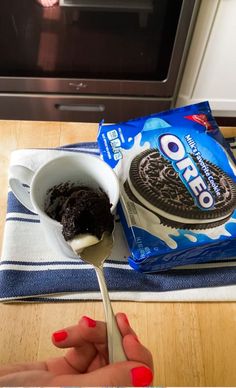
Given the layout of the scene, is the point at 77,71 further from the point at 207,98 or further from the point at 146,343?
the point at 146,343

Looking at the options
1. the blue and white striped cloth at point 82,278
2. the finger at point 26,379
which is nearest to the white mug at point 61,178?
the blue and white striped cloth at point 82,278

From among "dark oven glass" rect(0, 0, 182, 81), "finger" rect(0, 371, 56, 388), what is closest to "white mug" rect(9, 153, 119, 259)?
"finger" rect(0, 371, 56, 388)

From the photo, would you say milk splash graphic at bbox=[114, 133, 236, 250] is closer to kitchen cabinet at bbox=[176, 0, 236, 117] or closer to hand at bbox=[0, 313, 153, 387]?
hand at bbox=[0, 313, 153, 387]

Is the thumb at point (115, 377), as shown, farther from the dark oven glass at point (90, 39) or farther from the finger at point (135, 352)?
the dark oven glass at point (90, 39)

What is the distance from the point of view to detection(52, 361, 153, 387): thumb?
0.96ft

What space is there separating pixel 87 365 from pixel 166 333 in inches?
3.6

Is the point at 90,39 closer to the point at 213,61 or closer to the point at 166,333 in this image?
the point at 213,61

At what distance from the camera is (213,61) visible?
2.49 ft

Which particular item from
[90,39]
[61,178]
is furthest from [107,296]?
[90,39]

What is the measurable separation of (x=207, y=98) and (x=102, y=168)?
1.67 feet

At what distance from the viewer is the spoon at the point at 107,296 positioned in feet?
1.09

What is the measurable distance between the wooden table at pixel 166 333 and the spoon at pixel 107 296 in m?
0.06

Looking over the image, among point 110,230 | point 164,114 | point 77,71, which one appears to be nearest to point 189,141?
point 164,114

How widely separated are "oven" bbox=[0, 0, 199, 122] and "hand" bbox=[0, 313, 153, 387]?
1.63 ft
